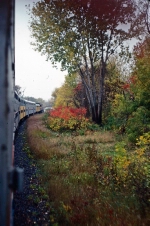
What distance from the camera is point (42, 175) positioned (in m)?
7.11

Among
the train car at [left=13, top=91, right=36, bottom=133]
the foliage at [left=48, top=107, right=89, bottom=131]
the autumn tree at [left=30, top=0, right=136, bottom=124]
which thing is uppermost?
the autumn tree at [left=30, top=0, right=136, bottom=124]

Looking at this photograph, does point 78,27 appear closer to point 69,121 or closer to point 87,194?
point 69,121

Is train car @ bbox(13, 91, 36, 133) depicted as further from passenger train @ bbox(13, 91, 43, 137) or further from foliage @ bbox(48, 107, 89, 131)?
foliage @ bbox(48, 107, 89, 131)

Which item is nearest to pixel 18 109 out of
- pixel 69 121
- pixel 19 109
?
pixel 19 109

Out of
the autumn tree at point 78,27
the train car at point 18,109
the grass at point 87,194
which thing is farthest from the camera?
the autumn tree at point 78,27

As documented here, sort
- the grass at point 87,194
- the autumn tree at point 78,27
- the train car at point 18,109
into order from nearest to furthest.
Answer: the grass at point 87,194, the train car at point 18,109, the autumn tree at point 78,27

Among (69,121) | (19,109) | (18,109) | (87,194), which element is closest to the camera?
(87,194)

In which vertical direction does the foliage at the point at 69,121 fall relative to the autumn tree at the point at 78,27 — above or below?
below

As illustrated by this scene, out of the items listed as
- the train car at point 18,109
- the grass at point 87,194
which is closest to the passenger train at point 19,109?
the train car at point 18,109

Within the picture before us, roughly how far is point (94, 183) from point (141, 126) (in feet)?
19.3

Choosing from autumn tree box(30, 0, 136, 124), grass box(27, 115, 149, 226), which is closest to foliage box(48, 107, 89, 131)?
autumn tree box(30, 0, 136, 124)

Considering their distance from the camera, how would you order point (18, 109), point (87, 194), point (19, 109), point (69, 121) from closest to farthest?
point (87, 194)
point (18, 109)
point (19, 109)
point (69, 121)

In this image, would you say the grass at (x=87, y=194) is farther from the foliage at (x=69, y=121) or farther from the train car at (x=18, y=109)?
the foliage at (x=69, y=121)

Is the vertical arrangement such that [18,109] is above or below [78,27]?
below
